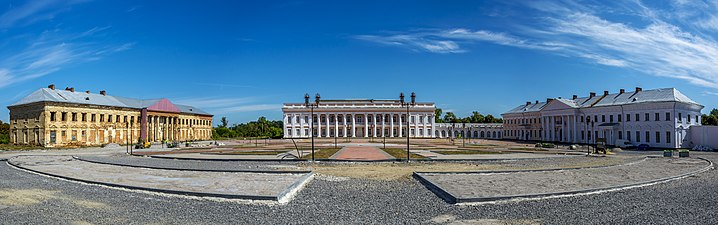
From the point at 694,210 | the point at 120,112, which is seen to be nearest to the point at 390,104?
the point at 120,112

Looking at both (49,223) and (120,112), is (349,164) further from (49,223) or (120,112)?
(120,112)

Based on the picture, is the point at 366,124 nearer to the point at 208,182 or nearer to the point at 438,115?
the point at 438,115

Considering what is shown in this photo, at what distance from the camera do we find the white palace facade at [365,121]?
317ft

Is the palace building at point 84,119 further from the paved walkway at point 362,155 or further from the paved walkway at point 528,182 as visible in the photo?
the paved walkway at point 528,182

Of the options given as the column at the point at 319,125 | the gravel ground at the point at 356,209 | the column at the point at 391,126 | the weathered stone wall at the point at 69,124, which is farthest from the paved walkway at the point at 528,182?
the column at the point at 319,125

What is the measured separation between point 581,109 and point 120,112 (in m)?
70.3

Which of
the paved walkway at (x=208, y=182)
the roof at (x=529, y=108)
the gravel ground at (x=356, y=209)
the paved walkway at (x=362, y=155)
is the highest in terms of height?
the roof at (x=529, y=108)

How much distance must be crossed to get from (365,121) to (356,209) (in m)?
85.7

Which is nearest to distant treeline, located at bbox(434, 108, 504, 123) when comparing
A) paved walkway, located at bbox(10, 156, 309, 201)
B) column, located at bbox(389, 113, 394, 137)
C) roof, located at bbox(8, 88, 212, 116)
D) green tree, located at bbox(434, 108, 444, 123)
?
→ green tree, located at bbox(434, 108, 444, 123)

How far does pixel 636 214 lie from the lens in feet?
35.7

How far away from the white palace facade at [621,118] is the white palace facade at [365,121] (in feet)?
74.2

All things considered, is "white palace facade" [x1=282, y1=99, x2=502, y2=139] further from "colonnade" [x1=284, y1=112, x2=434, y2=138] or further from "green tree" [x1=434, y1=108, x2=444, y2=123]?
"green tree" [x1=434, y1=108, x2=444, y2=123]

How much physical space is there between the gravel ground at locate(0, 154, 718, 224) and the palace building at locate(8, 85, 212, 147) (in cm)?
3741

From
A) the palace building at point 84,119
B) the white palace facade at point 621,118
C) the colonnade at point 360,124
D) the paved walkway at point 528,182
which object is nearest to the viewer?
the paved walkway at point 528,182
